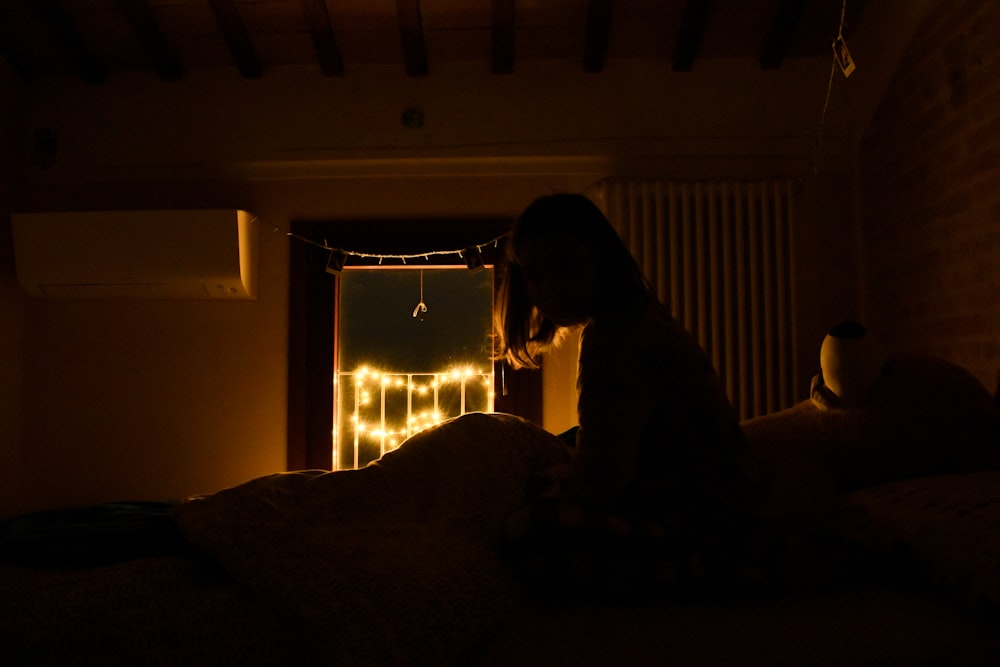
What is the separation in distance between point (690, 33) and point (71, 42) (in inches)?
97.2

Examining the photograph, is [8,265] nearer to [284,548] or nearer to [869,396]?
[284,548]

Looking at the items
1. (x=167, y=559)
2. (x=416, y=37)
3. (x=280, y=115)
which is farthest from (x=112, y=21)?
(x=167, y=559)

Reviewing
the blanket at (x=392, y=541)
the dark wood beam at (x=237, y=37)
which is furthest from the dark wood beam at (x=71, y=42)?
the blanket at (x=392, y=541)

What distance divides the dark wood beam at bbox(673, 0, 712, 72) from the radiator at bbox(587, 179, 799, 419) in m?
0.50

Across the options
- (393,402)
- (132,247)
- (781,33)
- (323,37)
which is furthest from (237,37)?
(781,33)

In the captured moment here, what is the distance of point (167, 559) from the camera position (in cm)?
101

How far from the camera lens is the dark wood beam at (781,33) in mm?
2641

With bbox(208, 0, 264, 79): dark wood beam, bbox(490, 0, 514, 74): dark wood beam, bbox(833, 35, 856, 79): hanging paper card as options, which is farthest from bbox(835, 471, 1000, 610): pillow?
bbox(208, 0, 264, 79): dark wood beam

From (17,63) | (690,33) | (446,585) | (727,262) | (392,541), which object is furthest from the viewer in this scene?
(17,63)

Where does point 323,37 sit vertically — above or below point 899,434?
above

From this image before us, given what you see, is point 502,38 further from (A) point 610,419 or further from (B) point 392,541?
(B) point 392,541

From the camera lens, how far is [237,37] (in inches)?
108

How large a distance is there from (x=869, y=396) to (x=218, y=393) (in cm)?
248

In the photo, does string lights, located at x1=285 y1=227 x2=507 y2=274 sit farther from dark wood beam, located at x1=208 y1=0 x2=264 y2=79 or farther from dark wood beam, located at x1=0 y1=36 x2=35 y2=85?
dark wood beam, located at x1=0 y1=36 x2=35 y2=85
